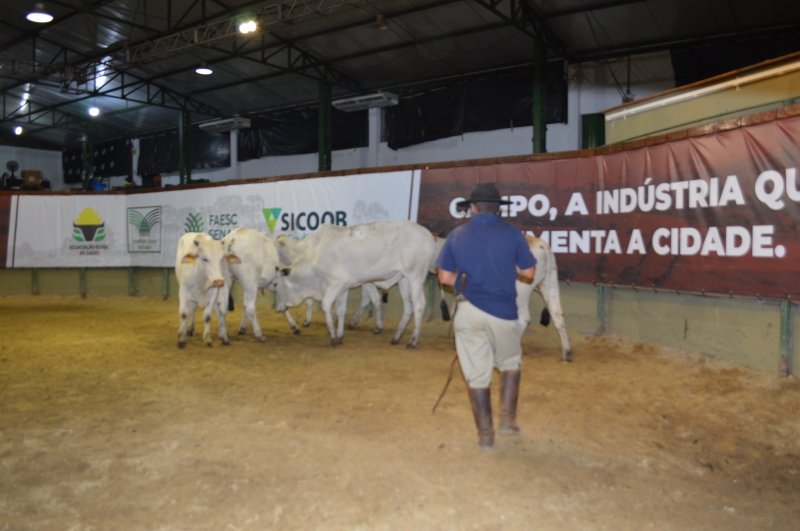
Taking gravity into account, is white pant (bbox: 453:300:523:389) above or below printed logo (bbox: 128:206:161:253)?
below

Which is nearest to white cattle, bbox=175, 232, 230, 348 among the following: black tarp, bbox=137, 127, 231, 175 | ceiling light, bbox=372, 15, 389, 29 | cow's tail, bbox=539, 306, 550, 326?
cow's tail, bbox=539, 306, 550, 326

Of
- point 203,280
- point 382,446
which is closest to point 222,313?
point 203,280

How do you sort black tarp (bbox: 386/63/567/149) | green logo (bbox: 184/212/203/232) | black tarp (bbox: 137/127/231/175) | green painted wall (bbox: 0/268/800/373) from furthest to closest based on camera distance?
1. black tarp (bbox: 137/127/231/175)
2. black tarp (bbox: 386/63/567/149)
3. green logo (bbox: 184/212/203/232)
4. green painted wall (bbox: 0/268/800/373)

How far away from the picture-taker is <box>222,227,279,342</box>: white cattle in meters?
9.12

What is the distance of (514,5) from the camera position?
41.0 ft

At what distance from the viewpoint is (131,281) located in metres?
14.5

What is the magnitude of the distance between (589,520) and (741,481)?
4.27 ft

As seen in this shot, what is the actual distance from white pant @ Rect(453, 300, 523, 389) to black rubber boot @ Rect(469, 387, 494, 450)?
6 centimetres

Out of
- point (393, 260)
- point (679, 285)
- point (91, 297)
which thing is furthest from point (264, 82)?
point (679, 285)

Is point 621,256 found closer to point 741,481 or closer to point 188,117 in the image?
point 741,481

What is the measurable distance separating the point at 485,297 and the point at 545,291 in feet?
11.8

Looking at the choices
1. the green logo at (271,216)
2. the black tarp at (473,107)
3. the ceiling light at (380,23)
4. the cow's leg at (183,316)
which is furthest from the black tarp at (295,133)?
the cow's leg at (183,316)

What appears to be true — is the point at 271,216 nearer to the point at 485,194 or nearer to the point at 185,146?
the point at 485,194

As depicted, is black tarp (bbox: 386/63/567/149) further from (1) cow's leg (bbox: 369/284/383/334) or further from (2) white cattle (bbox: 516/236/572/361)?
(2) white cattle (bbox: 516/236/572/361)
